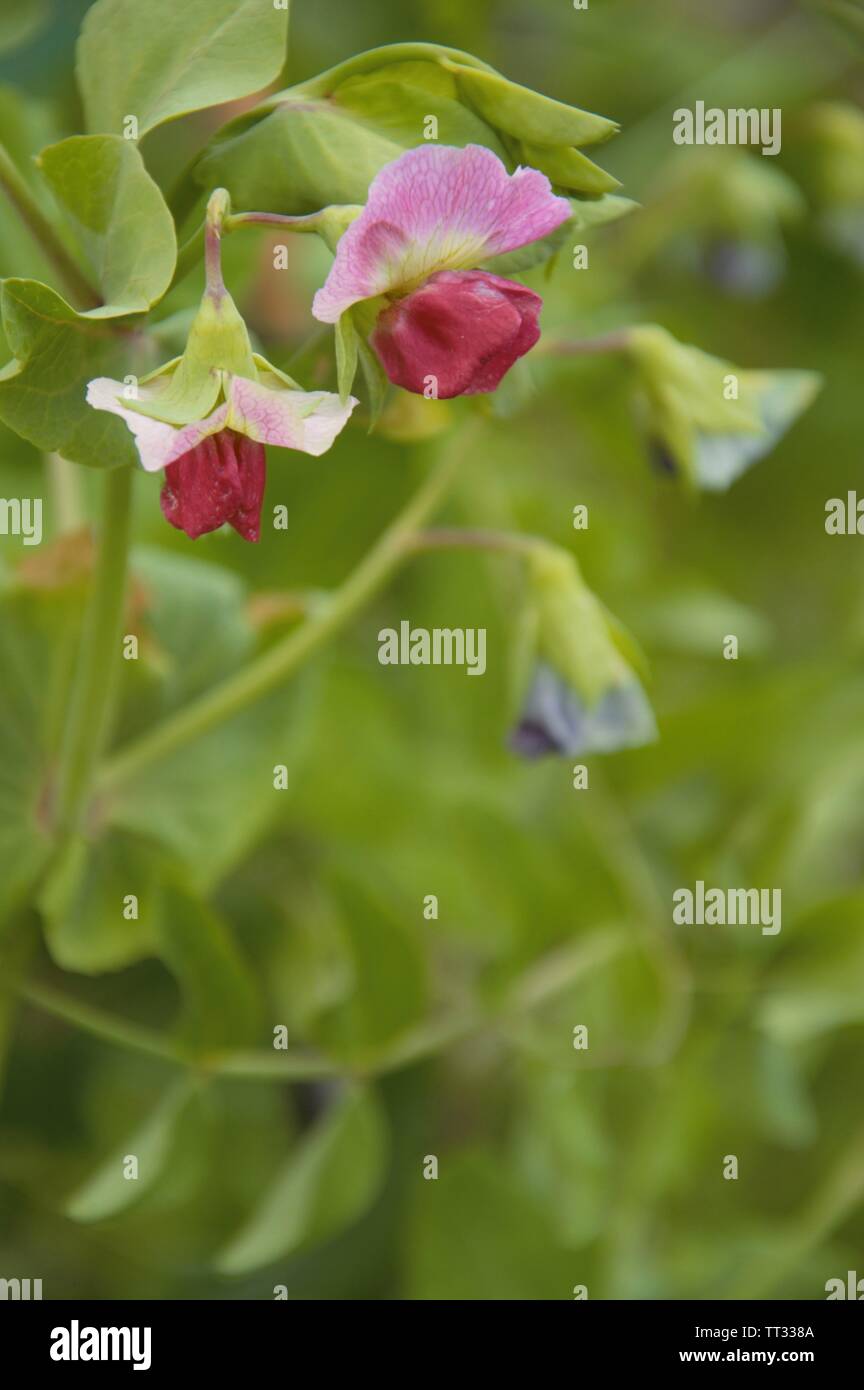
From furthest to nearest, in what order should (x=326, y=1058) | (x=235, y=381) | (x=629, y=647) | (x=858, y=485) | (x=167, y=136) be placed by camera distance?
(x=858, y=485) < (x=167, y=136) < (x=326, y=1058) < (x=629, y=647) < (x=235, y=381)

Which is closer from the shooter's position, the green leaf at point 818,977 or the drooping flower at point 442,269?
the drooping flower at point 442,269

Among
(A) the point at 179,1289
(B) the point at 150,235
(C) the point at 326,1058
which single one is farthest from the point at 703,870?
(B) the point at 150,235

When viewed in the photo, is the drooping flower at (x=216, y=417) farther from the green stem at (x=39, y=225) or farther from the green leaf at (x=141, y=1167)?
the green leaf at (x=141, y=1167)

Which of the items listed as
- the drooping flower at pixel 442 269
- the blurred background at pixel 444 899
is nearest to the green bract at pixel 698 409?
the blurred background at pixel 444 899

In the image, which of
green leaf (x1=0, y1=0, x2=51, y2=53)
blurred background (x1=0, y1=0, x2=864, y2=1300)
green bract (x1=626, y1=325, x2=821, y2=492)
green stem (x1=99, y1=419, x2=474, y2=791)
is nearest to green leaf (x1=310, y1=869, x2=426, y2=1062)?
blurred background (x1=0, y1=0, x2=864, y2=1300)

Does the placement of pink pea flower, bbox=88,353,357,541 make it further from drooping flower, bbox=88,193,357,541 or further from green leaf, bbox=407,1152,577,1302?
green leaf, bbox=407,1152,577,1302

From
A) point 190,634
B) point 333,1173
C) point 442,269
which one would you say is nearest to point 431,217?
point 442,269
